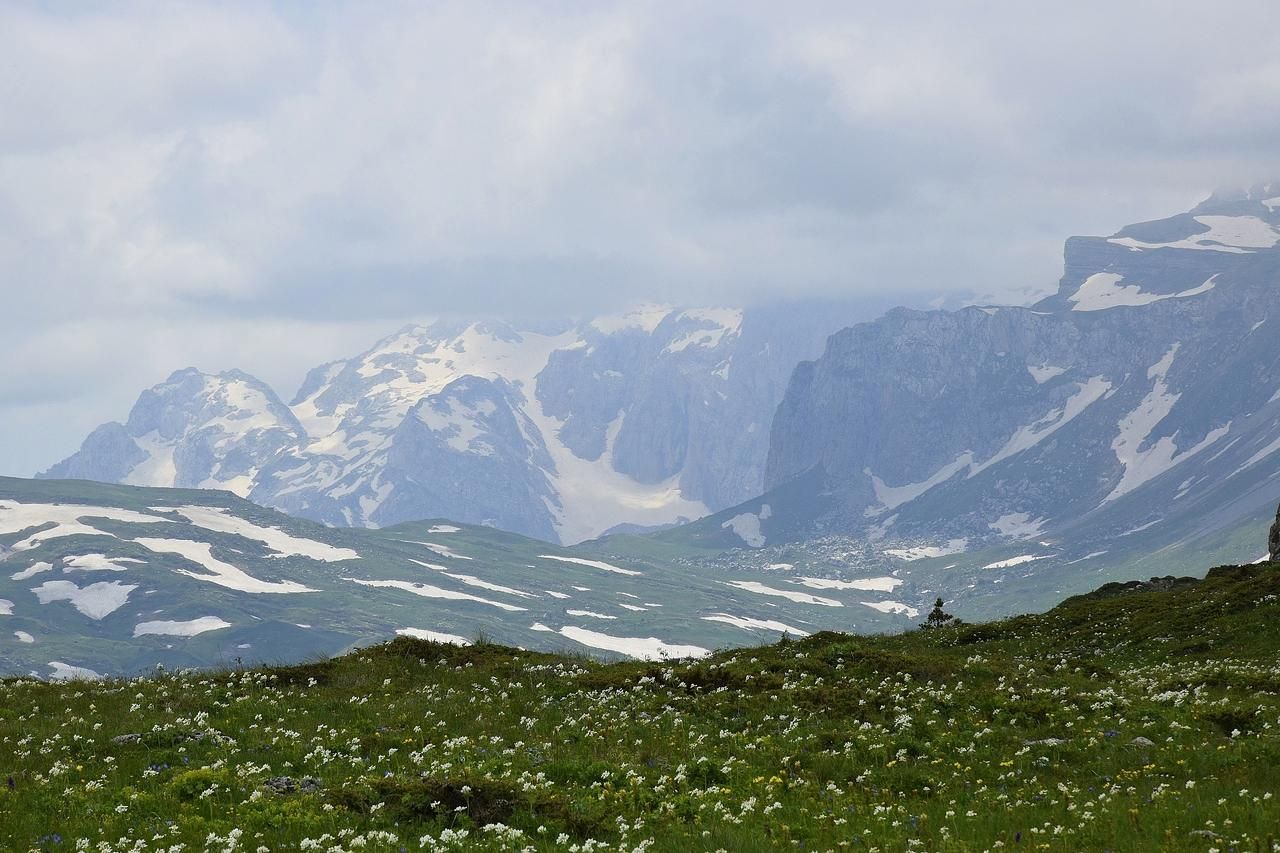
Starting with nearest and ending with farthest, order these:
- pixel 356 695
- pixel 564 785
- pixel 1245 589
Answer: pixel 564 785 → pixel 356 695 → pixel 1245 589

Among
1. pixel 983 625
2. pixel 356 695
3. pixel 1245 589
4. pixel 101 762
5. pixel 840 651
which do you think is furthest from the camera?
pixel 983 625

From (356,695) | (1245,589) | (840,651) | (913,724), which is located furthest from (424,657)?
(1245,589)

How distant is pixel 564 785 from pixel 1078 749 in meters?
11.1

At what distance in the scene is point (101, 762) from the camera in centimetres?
2888

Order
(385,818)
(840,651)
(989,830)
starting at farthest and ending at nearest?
(840,651)
(385,818)
(989,830)

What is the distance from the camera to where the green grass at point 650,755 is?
21.6m

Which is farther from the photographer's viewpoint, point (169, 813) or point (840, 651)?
point (840, 651)

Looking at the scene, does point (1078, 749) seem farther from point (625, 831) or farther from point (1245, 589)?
point (1245, 589)

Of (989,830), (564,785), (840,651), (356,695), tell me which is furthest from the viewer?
(840,651)

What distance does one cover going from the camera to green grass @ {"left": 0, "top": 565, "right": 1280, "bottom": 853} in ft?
70.9

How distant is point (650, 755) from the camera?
28.9 meters

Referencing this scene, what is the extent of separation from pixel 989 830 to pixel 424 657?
91.8ft

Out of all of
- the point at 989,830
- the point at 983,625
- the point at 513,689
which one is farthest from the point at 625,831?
the point at 983,625

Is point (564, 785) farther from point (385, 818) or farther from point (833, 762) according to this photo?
point (833, 762)
